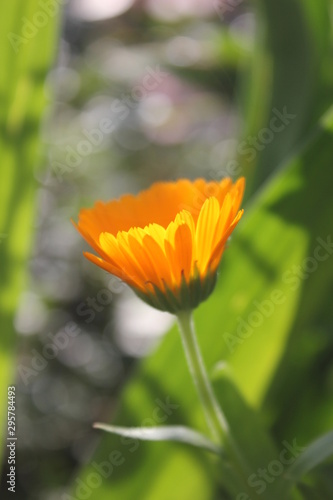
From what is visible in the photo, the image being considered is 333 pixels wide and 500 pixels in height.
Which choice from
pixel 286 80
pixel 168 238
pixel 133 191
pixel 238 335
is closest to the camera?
pixel 168 238

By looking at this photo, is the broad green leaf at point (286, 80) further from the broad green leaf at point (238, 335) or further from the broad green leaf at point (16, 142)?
the broad green leaf at point (16, 142)

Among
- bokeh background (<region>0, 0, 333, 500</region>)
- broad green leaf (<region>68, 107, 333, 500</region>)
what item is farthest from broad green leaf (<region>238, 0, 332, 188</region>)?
broad green leaf (<region>68, 107, 333, 500</region>)

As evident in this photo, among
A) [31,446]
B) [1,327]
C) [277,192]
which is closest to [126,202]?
[277,192]

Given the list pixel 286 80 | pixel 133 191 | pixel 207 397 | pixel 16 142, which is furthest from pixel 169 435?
pixel 133 191

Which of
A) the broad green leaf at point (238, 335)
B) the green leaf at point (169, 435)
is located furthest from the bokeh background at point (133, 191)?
the green leaf at point (169, 435)

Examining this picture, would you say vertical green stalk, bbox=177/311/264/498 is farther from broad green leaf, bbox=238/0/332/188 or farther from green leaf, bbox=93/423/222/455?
broad green leaf, bbox=238/0/332/188

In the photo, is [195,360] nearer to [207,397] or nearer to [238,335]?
[207,397]
